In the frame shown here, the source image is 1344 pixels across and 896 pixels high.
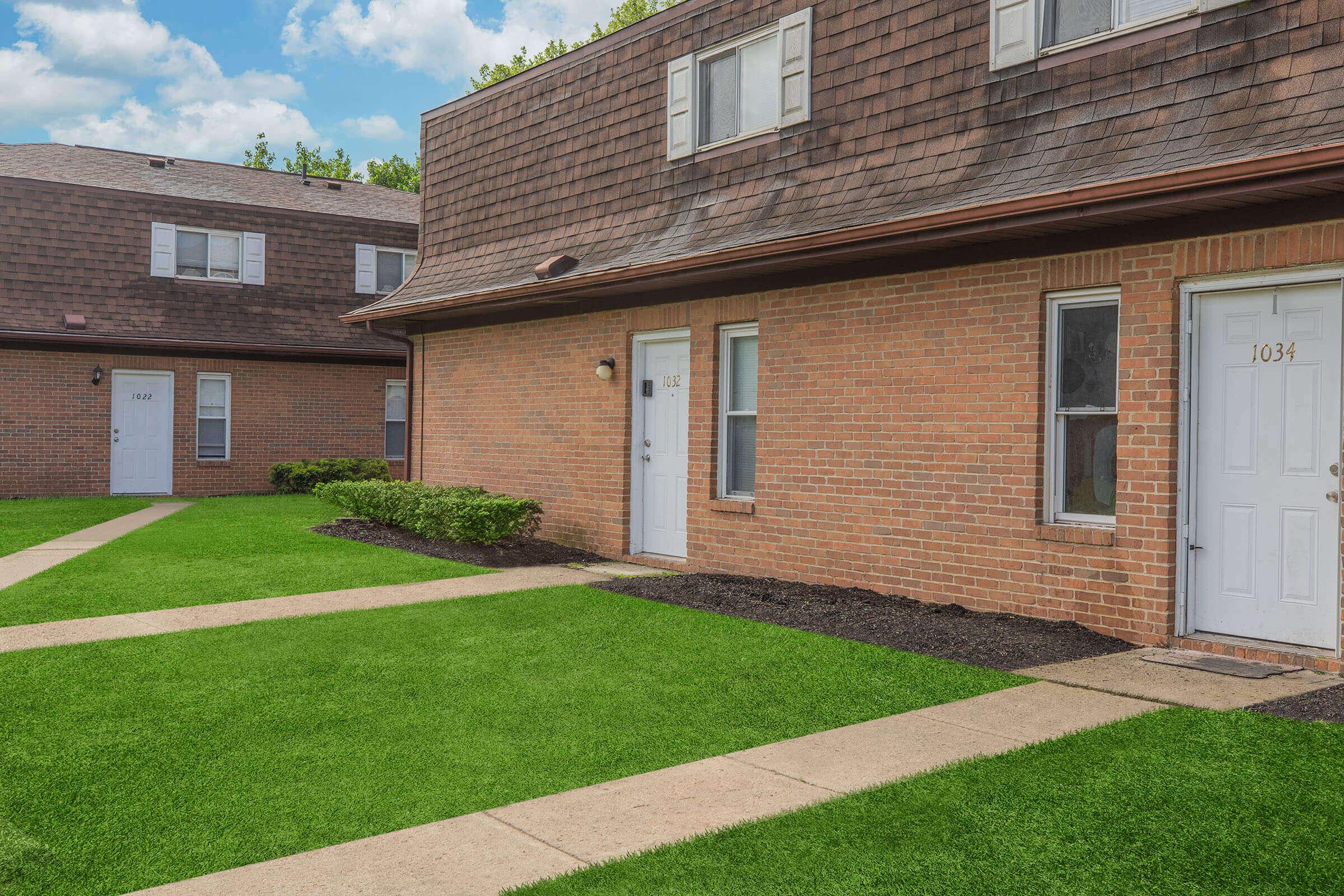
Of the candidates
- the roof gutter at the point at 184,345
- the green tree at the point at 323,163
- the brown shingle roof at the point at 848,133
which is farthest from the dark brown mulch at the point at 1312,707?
the green tree at the point at 323,163

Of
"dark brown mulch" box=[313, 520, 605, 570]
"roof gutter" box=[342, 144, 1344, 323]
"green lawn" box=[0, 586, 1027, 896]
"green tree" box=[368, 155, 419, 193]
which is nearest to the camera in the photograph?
"green lawn" box=[0, 586, 1027, 896]

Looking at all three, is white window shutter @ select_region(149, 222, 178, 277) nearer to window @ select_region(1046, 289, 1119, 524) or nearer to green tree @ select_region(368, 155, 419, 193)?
window @ select_region(1046, 289, 1119, 524)

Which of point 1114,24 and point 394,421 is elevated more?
point 1114,24

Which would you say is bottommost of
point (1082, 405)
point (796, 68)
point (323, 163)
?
point (1082, 405)

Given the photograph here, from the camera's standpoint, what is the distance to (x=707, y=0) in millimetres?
11281

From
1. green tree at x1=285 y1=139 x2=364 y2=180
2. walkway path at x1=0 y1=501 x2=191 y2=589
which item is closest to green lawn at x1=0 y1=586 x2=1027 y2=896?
walkway path at x1=0 y1=501 x2=191 y2=589

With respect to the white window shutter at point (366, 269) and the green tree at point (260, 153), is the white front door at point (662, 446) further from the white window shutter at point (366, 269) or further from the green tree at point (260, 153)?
the green tree at point (260, 153)

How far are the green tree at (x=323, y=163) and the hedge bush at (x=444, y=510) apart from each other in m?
41.1

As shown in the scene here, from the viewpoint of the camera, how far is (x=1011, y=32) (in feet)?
27.5

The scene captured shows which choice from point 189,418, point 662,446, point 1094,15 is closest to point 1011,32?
point 1094,15

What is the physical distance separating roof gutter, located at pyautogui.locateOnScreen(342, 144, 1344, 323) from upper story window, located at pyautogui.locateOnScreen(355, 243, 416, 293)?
12.6 meters

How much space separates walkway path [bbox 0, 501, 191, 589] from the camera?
10.7 m

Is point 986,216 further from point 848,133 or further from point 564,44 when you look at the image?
point 564,44

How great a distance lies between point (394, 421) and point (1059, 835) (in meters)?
20.7
